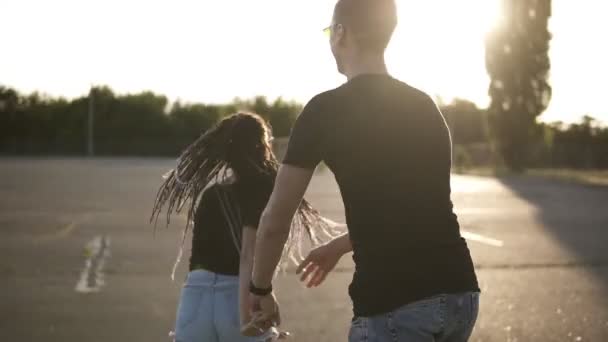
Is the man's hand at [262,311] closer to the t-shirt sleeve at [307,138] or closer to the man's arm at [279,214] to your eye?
the man's arm at [279,214]

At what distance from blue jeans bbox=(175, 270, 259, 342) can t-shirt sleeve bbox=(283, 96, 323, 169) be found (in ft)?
4.69

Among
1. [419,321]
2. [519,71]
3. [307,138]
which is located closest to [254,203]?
[307,138]

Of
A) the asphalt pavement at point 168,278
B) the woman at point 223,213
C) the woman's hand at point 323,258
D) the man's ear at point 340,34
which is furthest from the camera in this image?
the asphalt pavement at point 168,278

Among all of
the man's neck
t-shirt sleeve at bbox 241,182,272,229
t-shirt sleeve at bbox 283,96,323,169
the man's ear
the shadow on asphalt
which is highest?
the man's ear

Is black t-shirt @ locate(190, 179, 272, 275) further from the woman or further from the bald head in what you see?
the bald head

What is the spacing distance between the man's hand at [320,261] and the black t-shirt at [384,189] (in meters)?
0.50

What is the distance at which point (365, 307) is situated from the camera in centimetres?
260

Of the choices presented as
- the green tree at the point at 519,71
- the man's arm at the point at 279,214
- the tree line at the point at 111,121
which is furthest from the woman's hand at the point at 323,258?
the tree line at the point at 111,121

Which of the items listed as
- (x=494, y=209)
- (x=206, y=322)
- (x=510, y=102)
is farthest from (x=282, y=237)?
(x=510, y=102)

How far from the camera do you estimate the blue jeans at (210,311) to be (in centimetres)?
384

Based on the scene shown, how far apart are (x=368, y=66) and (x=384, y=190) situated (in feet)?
1.25

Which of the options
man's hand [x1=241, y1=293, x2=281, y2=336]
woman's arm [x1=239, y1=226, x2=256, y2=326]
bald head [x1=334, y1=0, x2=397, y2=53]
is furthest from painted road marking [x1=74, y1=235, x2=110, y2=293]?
bald head [x1=334, y1=0, x2=397, y2=53]

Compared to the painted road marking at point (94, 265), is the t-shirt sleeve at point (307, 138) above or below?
above

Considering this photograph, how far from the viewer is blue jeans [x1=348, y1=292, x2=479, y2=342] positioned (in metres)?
2.55
